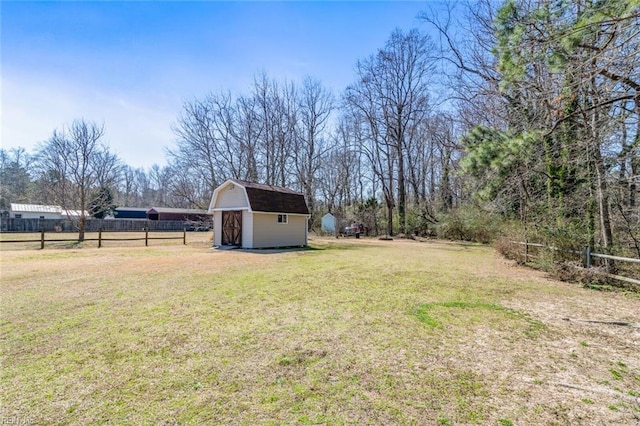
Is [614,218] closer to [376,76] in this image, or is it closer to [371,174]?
[376,76]

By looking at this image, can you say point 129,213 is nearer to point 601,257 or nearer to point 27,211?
point 27,211

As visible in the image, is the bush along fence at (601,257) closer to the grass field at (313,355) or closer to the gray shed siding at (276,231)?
the grass field at (313,355)

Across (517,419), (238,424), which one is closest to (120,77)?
(238,424)

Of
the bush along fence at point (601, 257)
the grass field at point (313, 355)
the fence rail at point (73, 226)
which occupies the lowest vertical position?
the grass field at point (313, 355)

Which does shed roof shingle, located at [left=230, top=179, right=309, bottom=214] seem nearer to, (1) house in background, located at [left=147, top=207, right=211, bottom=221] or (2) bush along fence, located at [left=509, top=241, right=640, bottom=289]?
(2) bush along fence, located at [left=509, top=241, right=640, bottom=289]

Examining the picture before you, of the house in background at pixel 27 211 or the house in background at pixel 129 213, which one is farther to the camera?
the house in background at pixel 129 213

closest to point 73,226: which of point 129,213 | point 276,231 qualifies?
point 276,231

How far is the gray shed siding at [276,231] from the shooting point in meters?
15.8

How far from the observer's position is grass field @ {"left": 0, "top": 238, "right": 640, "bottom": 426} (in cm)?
246

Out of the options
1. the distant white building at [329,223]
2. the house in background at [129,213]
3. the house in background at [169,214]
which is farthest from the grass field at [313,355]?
the house in background at [129,213]

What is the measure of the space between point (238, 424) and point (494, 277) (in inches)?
325

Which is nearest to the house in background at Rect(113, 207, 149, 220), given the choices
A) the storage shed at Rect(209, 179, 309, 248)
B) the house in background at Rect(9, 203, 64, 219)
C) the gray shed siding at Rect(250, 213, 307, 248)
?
the house in background at Rect(9, 203, 64, 219)

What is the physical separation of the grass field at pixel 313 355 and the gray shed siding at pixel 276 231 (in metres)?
8.97

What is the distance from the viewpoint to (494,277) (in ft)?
27.6
